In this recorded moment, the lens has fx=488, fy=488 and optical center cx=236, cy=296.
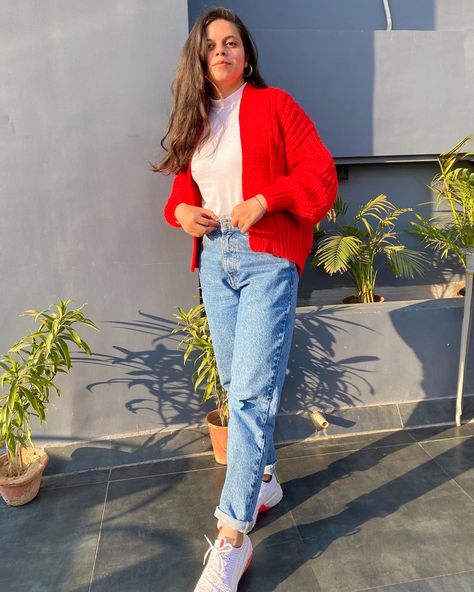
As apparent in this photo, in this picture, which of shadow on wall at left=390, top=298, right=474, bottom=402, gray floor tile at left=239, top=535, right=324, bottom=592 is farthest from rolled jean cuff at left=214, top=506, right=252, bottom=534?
shadow on wall at left=390, top=298, right=474, bottom=402

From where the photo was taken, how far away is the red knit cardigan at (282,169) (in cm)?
161

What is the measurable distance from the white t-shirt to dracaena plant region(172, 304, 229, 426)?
729 mm

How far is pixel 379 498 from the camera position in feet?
7.00

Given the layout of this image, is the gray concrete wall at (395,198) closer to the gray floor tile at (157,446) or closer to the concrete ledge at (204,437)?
the concrete ledge at (204,437)

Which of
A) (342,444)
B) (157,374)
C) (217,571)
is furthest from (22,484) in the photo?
(342,444)

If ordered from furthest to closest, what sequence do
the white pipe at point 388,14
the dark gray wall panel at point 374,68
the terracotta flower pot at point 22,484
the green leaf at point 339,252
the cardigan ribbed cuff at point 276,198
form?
the white pipe at point 388,14 < the dark gray wall panel at point 374,68 < the green leaf at point 339,252 < the terracotta flower pot at point 22,484 < the cardigan ribbed cuff at point 276,198

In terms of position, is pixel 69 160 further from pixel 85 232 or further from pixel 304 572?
pixel 304 572

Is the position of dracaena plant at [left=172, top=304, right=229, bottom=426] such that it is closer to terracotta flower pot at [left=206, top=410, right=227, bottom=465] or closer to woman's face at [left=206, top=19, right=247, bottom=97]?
terracotta flower pot at [left=206, top=410, right=227, bottom=465]

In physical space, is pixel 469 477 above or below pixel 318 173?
below

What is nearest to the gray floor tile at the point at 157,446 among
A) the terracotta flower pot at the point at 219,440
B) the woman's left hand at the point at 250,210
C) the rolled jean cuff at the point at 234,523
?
A: the terracotta flower pot at the point at 219,440

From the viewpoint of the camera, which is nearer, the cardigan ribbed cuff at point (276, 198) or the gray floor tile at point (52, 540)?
the cardigan ribbed cuff at point (276, 198)

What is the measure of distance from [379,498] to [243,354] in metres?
1.01

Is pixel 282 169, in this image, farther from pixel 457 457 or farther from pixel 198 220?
pixel 457 457

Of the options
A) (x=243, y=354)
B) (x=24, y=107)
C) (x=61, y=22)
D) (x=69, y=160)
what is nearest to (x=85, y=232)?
(x=69, y=160)
